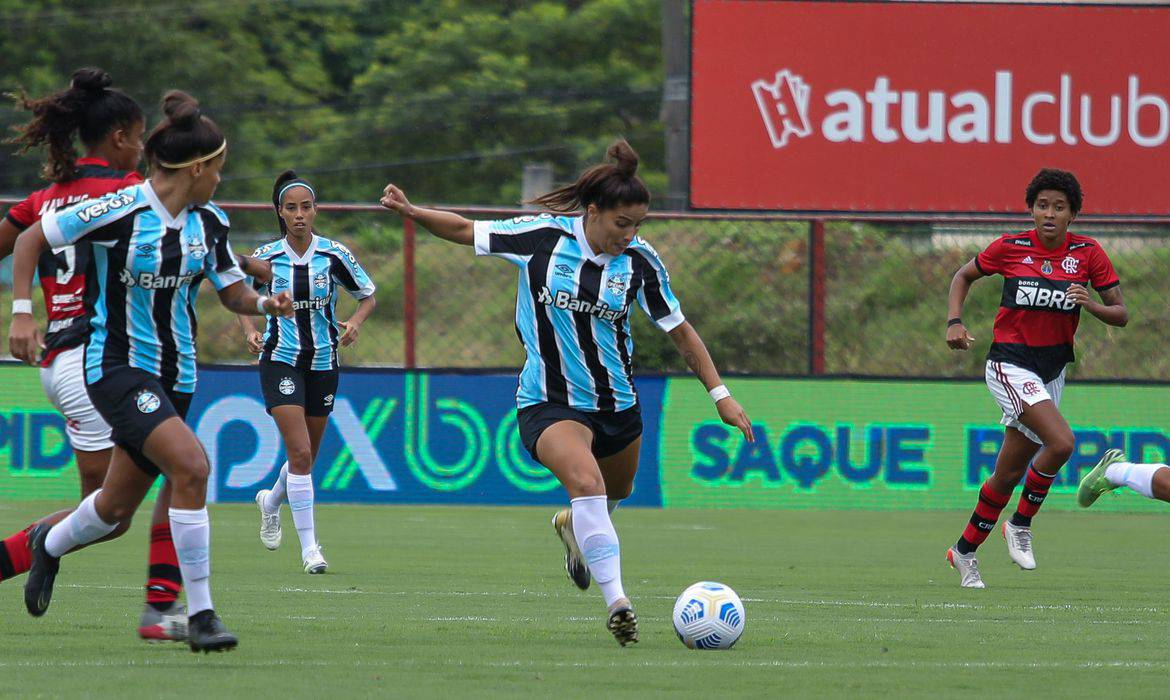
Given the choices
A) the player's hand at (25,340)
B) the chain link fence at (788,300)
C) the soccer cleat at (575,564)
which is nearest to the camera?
the player's hand at (25,340)

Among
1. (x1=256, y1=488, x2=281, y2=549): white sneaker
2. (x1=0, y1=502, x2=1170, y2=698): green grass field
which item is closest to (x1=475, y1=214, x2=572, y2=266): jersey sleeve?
(x1=0, y1=502, x2=1170, y2=698): green grass field

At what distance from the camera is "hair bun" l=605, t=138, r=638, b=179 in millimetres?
7168

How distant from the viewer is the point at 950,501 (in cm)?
1526

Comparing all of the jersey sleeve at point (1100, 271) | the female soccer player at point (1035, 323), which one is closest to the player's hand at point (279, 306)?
the female soccer player at point (1035, 323)

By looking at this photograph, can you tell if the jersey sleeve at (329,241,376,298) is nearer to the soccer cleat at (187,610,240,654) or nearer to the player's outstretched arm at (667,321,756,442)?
the player's outstretched arm at (667,321,756,442)

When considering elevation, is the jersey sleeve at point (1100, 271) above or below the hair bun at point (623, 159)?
below

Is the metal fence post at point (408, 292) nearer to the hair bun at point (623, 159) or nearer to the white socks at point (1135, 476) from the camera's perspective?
the white socks at point (1135, 476)

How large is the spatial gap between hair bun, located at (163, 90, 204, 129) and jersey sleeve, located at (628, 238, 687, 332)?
1.99 meters

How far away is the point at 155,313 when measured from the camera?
21.0ft

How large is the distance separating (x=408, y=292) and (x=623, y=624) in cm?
950

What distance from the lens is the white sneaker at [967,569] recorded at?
9.50 meters

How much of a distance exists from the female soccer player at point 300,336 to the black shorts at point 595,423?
3082mm

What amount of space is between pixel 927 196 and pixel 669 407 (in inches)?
144

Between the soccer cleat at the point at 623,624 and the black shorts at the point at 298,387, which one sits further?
the black shorts at the point at 298,387
